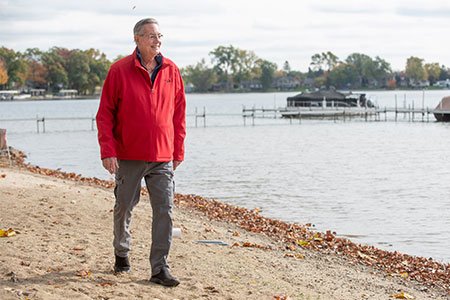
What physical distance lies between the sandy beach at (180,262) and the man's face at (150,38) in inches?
81.3

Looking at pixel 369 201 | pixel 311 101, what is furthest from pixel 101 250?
pixel 311 101

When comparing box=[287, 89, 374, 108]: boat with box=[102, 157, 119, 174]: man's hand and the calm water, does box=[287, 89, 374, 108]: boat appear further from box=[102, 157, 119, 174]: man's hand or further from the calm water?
box=[102, 157, 119, 174]: man's hand

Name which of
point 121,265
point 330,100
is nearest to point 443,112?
point 330,100

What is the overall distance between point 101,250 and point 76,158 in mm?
36822

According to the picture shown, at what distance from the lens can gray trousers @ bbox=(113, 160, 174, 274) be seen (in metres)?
7.37

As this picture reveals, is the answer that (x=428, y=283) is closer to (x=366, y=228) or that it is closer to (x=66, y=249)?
(x=66, y=249)

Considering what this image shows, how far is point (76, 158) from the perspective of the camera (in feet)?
148

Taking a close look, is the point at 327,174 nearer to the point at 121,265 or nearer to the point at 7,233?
the point at 7,233

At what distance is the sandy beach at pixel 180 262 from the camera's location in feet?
24.6

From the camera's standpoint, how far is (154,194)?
7.38 meters

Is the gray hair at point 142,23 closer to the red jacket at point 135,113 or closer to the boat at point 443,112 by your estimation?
the red jacket at point 135,113

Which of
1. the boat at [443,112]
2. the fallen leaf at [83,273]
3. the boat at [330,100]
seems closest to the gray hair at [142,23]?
the fallen leaf at [83,273]

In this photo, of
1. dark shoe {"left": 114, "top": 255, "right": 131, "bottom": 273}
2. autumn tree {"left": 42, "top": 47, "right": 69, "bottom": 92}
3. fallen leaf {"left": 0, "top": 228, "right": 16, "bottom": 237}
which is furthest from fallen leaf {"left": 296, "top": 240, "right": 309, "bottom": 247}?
autumn tree {"left": 42, "top": 47, "right": 69, "bottom": 92}

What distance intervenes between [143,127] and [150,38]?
754 millimetres
